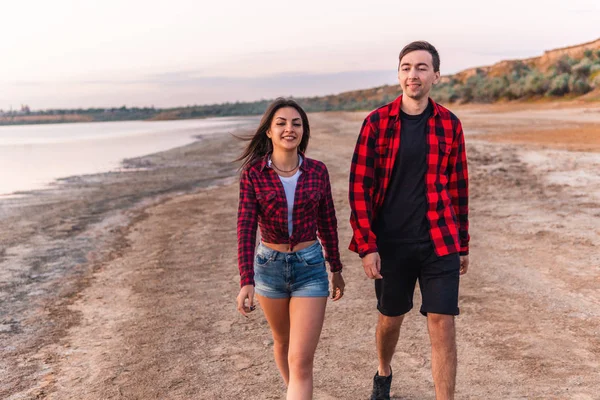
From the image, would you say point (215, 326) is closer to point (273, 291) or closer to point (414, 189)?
point (273, 291)

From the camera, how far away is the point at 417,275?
11.6 ft

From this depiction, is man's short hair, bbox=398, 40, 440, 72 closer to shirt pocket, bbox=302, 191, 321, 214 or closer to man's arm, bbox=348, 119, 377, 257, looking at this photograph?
man's arm, bbox=348, 119, 377, 257

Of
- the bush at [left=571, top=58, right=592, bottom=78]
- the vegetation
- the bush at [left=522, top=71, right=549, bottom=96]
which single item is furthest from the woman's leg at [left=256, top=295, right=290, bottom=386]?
the bush at [left=571, top=58, right=592, bottom=78]

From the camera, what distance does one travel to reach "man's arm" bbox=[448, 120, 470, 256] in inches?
136

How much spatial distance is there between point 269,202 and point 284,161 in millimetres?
261

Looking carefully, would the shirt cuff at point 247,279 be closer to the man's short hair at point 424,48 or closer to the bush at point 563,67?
the man's short hair at point 424,48

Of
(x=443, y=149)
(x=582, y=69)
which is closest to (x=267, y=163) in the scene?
(x=443, y=149)

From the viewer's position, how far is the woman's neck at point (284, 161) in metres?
3.29

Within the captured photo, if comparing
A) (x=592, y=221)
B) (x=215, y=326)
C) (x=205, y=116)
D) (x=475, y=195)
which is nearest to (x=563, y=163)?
(x=475, y=195)

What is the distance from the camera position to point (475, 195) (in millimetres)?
11484

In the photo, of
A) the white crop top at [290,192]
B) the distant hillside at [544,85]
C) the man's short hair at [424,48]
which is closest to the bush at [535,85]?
the distant hillside at [544,85]

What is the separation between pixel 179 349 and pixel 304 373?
2116 millimetres

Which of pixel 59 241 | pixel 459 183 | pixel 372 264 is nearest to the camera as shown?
pixel 372 264

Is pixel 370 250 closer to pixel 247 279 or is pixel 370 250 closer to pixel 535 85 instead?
pixel 247 279
